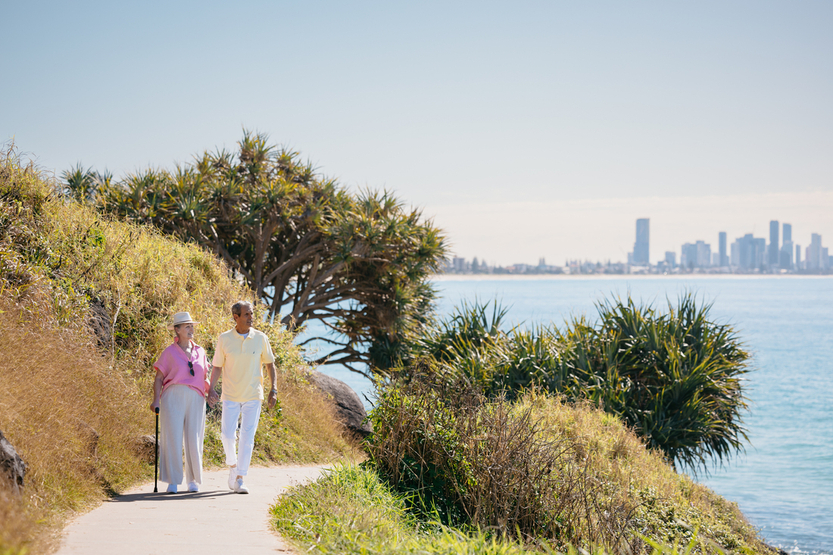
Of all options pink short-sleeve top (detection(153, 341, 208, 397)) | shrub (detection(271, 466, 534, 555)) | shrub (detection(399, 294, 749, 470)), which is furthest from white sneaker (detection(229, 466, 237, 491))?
shrub (detection(399, 294, 749, 470))

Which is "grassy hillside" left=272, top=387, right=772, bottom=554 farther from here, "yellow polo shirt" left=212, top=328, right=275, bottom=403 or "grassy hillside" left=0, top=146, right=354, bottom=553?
"grassy hillside" left=0, top=146, right=354, bottom=553

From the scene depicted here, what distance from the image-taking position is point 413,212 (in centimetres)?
2256

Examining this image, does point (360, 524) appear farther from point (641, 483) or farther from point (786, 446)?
point (786, 446)

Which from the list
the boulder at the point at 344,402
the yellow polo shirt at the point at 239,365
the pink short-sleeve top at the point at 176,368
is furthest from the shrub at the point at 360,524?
the boulder at the point at 344,402

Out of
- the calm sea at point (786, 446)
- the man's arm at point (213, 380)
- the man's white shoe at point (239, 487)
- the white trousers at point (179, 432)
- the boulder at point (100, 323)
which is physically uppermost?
the boulder at point (100, 323)

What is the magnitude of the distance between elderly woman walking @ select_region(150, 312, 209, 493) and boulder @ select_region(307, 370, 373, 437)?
7735mm

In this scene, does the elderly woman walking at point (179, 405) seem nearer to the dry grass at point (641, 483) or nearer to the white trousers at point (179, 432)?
the white trousers at point (179, 432)

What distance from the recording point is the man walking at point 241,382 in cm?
743

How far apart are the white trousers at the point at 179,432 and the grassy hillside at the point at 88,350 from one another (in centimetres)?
68

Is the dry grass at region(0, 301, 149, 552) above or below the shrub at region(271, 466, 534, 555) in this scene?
above

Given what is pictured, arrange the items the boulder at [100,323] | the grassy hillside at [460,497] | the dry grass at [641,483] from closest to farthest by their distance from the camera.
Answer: the grassy hillside at [460,497] → the dry grass at [641,483] → the boulder at [100,323]

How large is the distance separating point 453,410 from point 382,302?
15.2m

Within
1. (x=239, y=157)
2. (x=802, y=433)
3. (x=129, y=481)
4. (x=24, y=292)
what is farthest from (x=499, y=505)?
(x=802, y=433)

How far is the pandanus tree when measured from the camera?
67.2 feet
